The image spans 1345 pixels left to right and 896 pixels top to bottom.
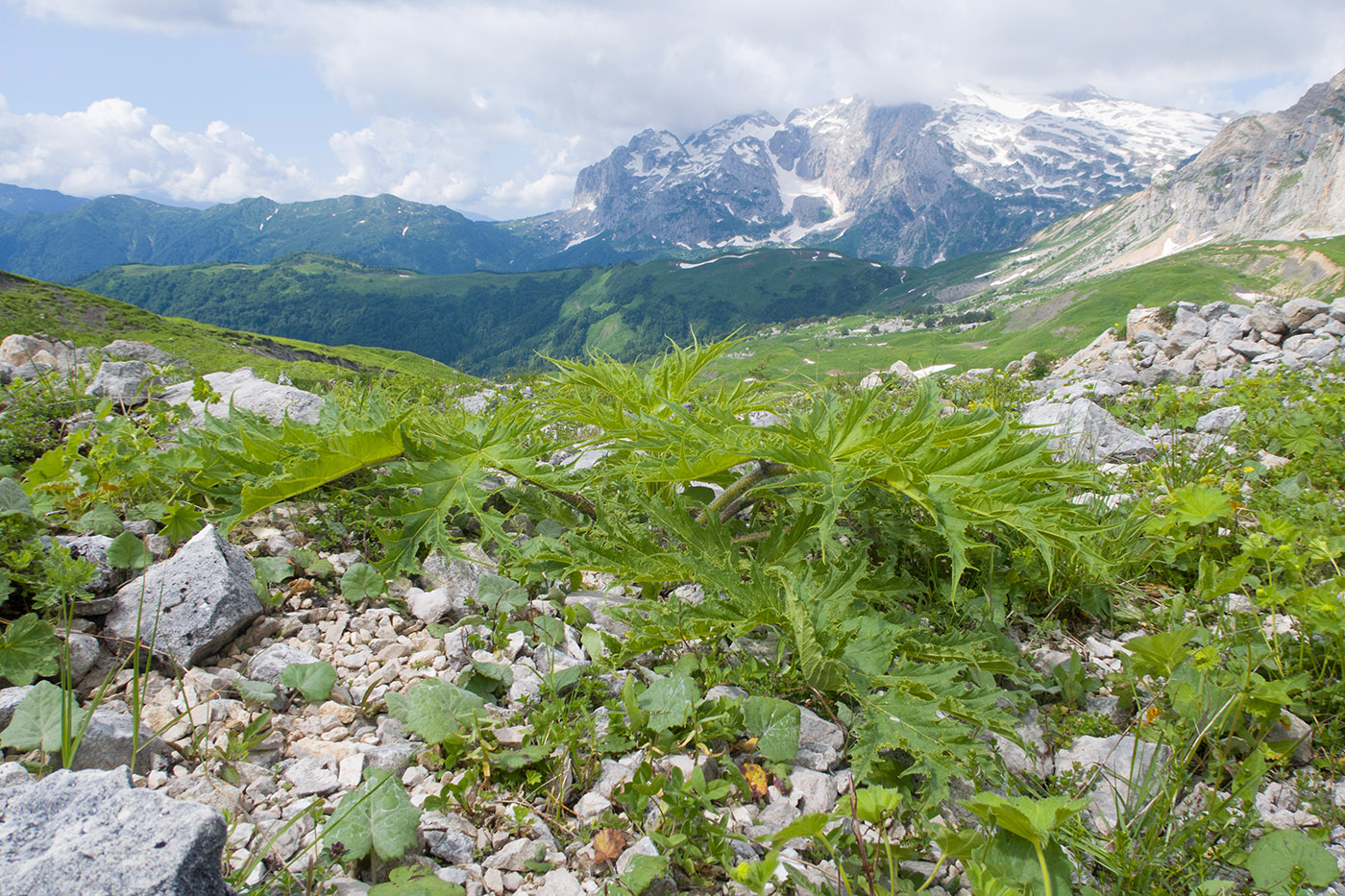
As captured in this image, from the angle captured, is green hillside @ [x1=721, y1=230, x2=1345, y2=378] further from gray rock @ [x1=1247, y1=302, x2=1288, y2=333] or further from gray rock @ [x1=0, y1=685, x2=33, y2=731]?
gray rock @ [x1=0, y1=685, x2=33, y2=731]

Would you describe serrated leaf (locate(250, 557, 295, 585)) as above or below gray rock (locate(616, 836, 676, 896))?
above

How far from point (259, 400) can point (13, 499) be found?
3.44m

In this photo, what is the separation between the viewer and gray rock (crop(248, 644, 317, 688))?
3020 mm

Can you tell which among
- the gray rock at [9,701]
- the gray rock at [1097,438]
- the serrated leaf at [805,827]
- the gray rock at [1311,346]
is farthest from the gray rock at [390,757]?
the gray rock at [1311,346]

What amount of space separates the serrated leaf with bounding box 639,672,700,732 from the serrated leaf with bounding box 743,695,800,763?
0.25m

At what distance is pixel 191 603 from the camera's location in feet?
10.4

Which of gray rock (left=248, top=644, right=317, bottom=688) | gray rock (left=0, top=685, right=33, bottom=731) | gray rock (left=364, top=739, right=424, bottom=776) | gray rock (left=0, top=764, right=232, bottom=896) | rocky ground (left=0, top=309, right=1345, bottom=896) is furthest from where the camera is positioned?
gray rock (left=248, top=644, right=317, bottom=688)

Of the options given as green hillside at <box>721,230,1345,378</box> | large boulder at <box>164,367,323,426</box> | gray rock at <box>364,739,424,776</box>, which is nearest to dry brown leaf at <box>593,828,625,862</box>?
gray rock at <box>364,739,424,776</box>

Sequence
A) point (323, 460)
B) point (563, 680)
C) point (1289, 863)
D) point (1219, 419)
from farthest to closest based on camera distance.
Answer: point (1219, 419)
point (323, 460)
point (563, 680)
point (1289, 863)

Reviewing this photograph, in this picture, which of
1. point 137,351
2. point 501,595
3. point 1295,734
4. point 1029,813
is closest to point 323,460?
point 501,595

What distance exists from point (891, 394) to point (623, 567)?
6.90m

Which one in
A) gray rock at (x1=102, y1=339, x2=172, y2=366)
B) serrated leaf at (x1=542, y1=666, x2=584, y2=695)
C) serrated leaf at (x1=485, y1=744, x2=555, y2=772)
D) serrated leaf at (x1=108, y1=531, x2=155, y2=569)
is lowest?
serrated leaf at (x1=485, y1=744, x2=555, y2=772)

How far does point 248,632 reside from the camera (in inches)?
132

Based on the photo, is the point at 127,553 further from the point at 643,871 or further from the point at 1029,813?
the point at 1029,813
